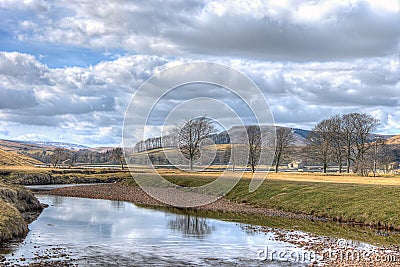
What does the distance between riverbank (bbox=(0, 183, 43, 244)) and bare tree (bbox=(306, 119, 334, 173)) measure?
8391cm

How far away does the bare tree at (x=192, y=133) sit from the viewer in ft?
286

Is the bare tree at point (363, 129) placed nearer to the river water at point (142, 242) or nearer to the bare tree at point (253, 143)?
the bare tree at point (253, 143)

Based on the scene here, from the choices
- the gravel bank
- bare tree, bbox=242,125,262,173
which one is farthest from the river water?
bare tree, bbox=242,125,262,173

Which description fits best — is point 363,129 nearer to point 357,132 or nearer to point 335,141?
point 357,132

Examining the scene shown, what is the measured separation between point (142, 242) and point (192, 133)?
57473 mm

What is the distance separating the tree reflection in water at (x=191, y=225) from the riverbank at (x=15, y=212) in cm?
1302

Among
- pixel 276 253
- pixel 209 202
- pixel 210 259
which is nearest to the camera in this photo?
pixel 210 259

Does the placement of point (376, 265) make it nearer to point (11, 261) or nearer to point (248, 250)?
point (248, 250)

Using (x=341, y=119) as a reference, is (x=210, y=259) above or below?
below

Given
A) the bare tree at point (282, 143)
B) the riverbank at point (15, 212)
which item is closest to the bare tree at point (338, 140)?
the bare tree at point (282, 143)

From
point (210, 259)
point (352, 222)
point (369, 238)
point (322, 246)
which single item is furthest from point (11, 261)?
point (352, 222)

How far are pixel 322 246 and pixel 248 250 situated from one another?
17.6 feet

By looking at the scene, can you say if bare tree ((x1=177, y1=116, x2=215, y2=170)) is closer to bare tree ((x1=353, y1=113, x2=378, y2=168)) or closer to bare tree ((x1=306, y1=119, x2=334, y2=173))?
bare tree ((x1=306, y1=119, x2=334, y2=173))

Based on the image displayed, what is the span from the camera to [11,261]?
24.7 metres
